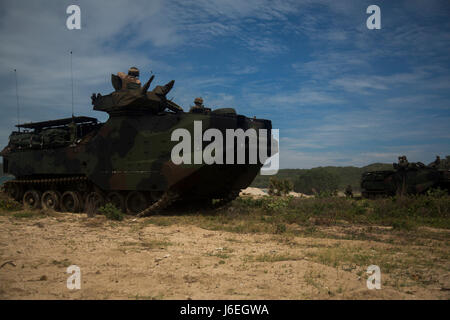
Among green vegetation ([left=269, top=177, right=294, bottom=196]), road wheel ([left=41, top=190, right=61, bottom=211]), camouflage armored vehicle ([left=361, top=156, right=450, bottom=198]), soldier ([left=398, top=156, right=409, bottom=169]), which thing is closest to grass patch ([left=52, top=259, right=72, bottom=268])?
road wheel ([left=41, top=190, right=61, bottom=211])

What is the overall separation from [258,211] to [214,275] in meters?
7.72

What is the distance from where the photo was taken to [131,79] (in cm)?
1260

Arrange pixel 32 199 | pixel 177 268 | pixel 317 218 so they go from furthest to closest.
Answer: pixel 32 199, pixel 317 218, pixel 177 268

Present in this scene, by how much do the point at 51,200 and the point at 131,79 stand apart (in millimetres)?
5707

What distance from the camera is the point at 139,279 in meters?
4.82

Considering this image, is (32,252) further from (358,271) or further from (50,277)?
(358,271)

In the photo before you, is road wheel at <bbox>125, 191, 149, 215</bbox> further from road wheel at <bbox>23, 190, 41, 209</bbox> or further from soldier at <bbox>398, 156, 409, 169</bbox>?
soldier at <bbox>398, 156, 409, 169</bbox>

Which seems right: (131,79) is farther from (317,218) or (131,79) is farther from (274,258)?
(274,258)

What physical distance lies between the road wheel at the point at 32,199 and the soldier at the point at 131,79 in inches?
237

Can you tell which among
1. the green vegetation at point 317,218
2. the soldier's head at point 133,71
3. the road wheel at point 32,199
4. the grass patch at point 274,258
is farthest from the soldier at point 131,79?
the grass patch at point 274,258

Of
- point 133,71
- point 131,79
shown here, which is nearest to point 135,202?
point 131,79

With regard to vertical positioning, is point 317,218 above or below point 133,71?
below

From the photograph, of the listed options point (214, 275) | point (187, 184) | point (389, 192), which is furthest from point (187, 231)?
point (389, 192)

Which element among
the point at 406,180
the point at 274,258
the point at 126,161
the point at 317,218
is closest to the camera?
the point at 274,258
